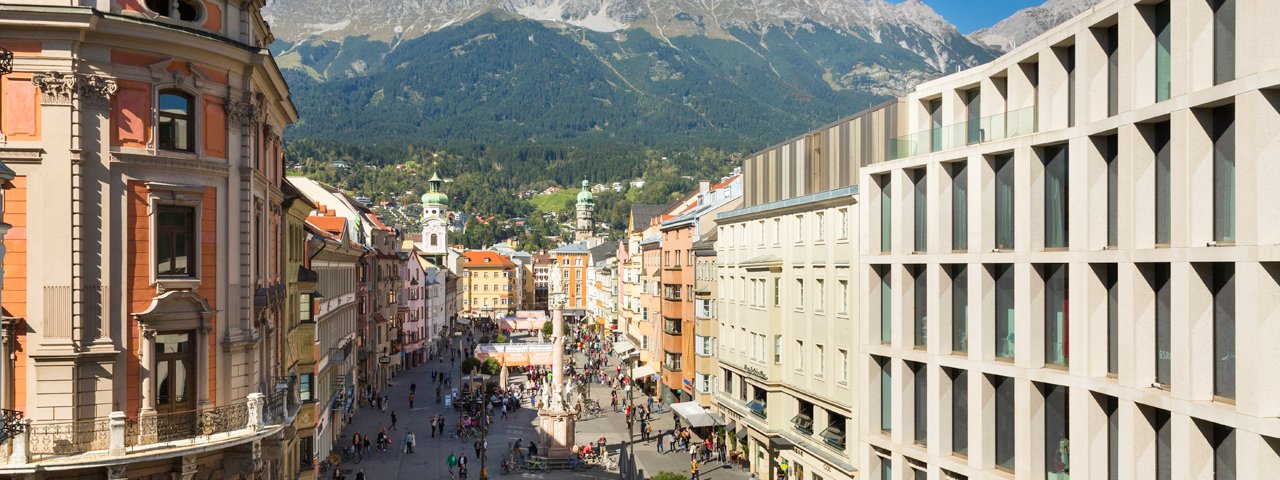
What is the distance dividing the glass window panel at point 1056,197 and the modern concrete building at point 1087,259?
0.05m

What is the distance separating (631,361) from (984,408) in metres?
Result: 67.1

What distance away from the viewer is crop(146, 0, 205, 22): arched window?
23.1 m

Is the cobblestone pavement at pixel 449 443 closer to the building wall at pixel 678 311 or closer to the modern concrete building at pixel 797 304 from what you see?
the building wall at pixel 678 311

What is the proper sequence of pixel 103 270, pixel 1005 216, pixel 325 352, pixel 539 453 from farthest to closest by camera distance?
pixel 539 453
pixel 325 352
pixel 1005 216
pixel 103 270

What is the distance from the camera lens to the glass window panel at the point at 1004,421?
2919 centimetres

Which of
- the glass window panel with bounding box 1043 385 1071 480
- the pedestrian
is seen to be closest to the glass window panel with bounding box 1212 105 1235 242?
the glass window panel with bounding box 1043 385 1071 480

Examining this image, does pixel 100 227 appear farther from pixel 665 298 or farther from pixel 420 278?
pixel 420 278

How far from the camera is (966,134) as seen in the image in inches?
1232

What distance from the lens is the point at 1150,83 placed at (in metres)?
23.2

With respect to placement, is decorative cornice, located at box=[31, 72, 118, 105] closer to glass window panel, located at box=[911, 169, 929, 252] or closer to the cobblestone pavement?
glass window panel, located at box=[911, 169, 929, 252]

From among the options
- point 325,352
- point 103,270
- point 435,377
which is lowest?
point 435,377

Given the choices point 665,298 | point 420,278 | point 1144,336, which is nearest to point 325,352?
point 665,298

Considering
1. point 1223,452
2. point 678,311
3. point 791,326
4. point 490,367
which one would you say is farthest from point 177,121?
point 490,367

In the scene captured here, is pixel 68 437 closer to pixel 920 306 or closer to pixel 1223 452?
pixel 1223 452
